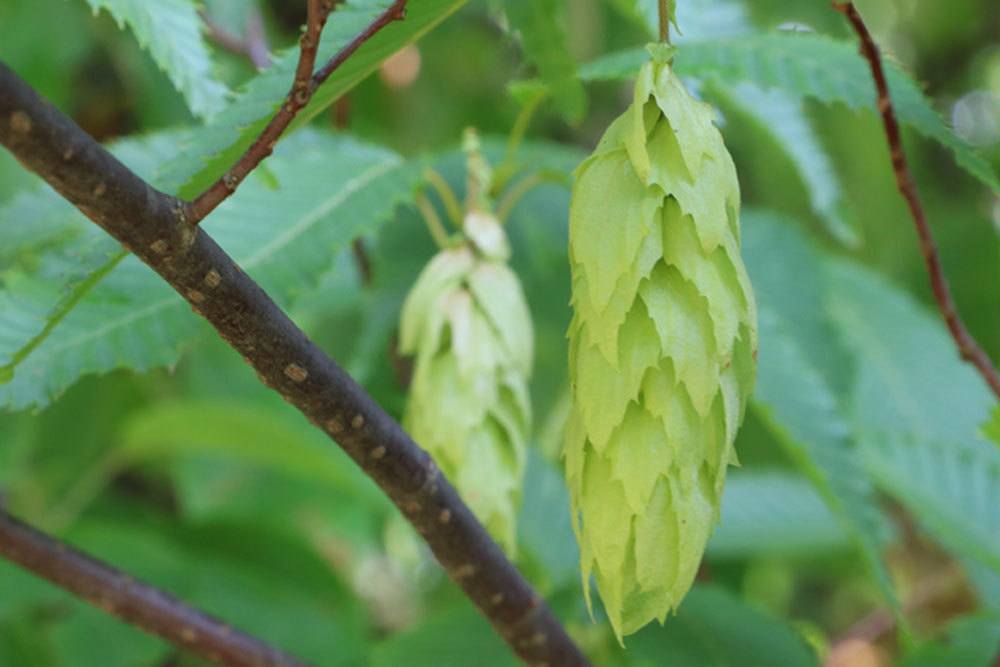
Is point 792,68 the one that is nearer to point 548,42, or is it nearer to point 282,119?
point 548,42

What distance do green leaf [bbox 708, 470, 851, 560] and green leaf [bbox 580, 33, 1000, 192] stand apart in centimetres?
72

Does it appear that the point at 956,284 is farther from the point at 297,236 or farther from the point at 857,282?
the point at 297,236

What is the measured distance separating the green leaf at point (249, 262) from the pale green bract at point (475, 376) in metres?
0.08

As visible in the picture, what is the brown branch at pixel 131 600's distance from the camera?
2.60ft

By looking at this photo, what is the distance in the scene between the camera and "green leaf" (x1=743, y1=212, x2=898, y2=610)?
0.89m

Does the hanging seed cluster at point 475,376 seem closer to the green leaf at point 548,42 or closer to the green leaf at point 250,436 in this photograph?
the green leaf at point 548,42

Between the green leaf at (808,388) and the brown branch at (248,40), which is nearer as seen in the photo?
the green leaf at (808,388)

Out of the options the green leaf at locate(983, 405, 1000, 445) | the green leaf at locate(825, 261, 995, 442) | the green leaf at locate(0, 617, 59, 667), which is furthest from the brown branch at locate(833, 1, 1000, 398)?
the green leaf at locate(0, 617, 59, 667)

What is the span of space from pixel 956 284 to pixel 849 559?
54 centimetres

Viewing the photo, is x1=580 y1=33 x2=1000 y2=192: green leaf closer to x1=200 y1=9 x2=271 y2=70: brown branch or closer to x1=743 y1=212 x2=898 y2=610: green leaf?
→ x1=743 y1=212 x2=898 y2=610: green leaf

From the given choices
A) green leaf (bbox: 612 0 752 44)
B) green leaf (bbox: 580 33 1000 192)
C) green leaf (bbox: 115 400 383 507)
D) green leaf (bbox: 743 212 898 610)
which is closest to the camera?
green leaf (bbox: 580 33 1000 192)

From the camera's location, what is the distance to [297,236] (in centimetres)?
88

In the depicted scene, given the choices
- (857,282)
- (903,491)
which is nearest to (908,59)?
(857,282)

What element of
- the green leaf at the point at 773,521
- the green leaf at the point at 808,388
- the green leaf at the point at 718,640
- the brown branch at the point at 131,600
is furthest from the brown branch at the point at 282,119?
the green leaf at the point at 773,521
